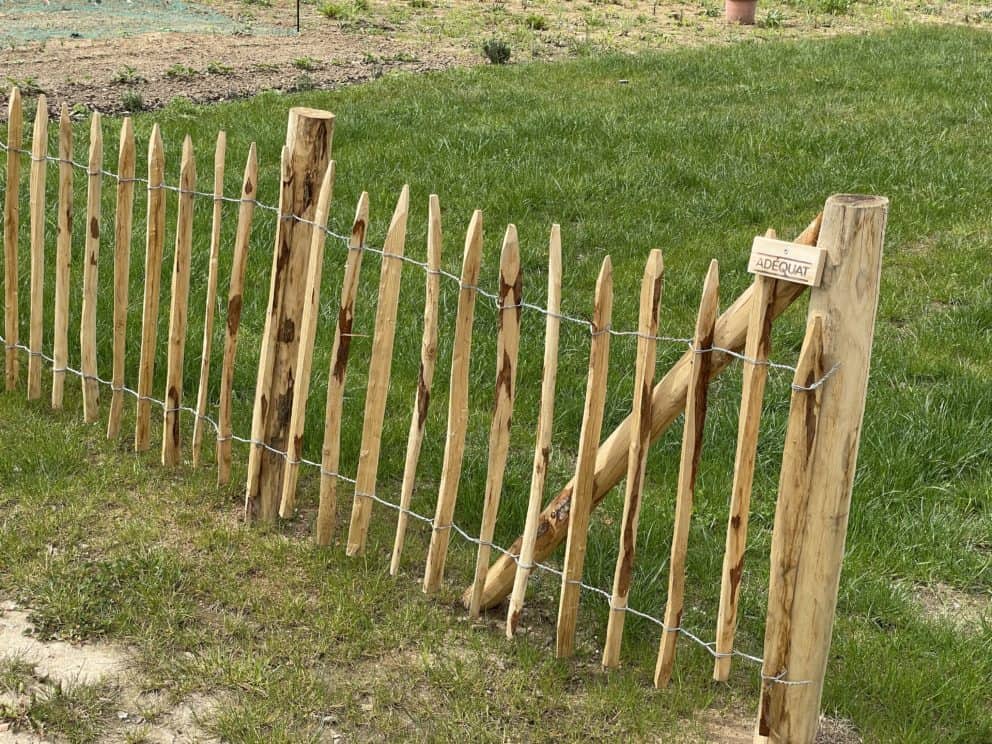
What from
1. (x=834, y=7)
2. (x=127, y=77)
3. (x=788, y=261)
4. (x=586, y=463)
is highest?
(x=834, y=7)

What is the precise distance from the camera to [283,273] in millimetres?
4012

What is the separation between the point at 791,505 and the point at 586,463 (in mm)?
600

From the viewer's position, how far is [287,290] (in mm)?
4020

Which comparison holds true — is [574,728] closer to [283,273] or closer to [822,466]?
[822,466]

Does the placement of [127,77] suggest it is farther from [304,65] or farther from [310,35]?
[310,35]

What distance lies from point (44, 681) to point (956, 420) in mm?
3620

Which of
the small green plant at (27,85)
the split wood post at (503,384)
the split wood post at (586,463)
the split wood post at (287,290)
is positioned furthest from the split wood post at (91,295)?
the small green plant at (27,85)

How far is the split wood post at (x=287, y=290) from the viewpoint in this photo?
13.0ft

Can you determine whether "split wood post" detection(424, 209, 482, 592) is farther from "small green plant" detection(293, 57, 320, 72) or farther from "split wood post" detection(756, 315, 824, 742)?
"small green plant" detection(293, 57, 320, 72)

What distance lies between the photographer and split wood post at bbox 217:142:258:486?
4.07 metres

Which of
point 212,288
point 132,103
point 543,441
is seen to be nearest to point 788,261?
point 543,441

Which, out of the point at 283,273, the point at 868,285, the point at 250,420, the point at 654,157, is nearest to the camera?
the point at 868,285

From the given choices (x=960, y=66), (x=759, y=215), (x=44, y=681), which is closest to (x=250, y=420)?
(x=44, y=681)

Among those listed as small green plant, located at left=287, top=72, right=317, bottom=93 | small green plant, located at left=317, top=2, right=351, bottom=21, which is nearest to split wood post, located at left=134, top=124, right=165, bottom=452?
small green plant, located at left=287, top=72, right=317, bottom=93
